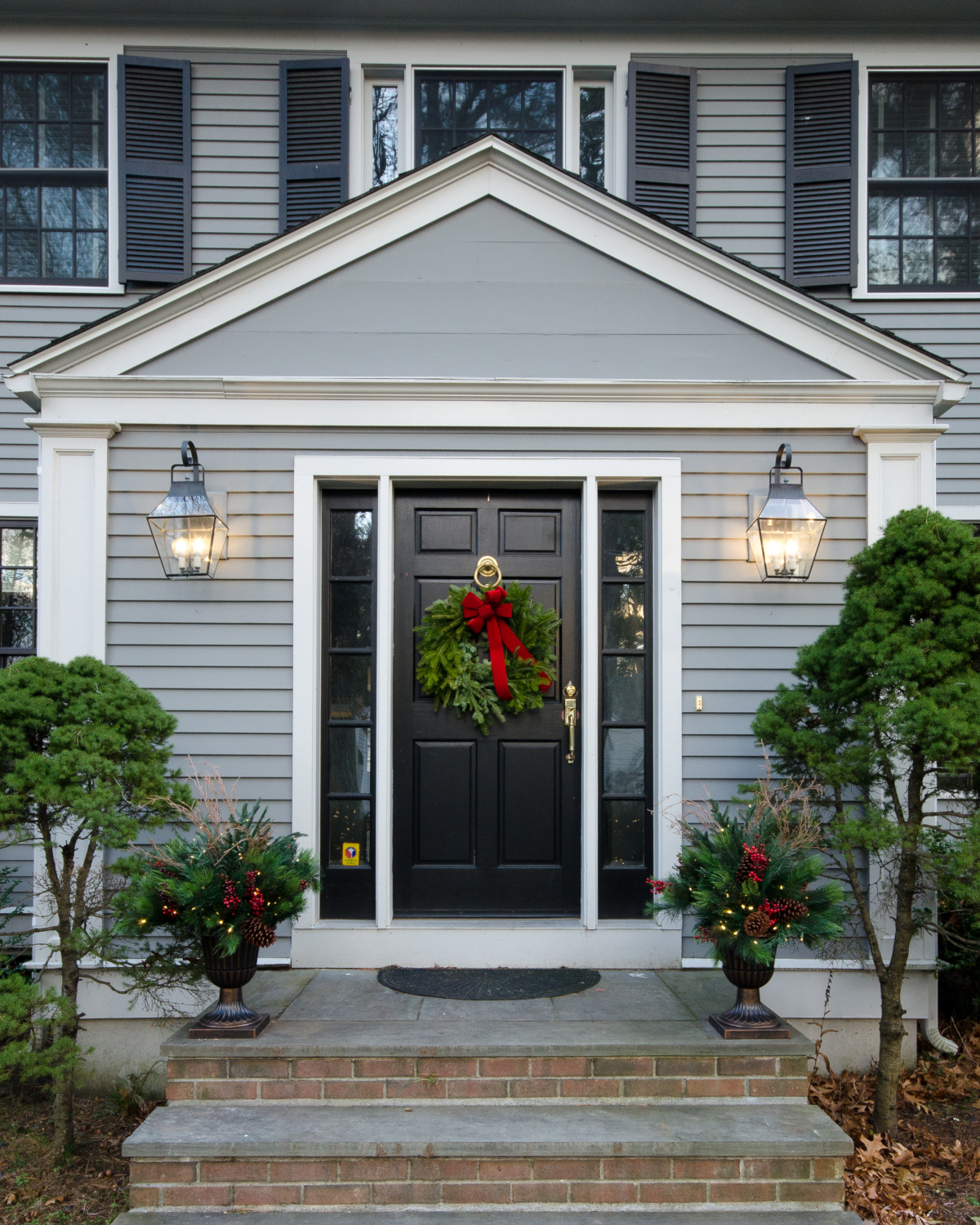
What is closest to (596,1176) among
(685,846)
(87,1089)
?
(685,846)

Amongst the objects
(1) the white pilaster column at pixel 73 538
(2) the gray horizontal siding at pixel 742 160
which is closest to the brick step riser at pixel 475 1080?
(1) the white pilaster column at pixel 73 538

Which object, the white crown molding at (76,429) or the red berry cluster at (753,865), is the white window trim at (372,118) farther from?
the red berry cluster at (753,865)

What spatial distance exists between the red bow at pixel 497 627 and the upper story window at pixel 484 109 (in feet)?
9.93

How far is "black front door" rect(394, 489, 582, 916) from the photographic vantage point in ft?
14.1

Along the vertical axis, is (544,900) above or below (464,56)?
below

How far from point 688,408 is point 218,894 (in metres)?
2.83

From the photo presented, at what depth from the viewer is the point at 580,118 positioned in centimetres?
571

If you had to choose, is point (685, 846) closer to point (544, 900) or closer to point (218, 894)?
point (544, 900)

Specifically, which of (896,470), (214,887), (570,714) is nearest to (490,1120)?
(214,887)

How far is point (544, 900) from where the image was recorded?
14.1 feet

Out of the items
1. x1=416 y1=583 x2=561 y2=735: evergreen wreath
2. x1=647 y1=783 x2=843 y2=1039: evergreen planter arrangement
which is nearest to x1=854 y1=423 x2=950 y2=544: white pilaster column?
x1=647 y1=783 x2=843 y2=1039: evergreen planter arrangement

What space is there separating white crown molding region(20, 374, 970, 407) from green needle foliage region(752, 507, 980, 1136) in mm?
860

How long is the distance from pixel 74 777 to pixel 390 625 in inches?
58.3

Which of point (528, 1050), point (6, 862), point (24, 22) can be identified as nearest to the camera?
point (528, 1050)
